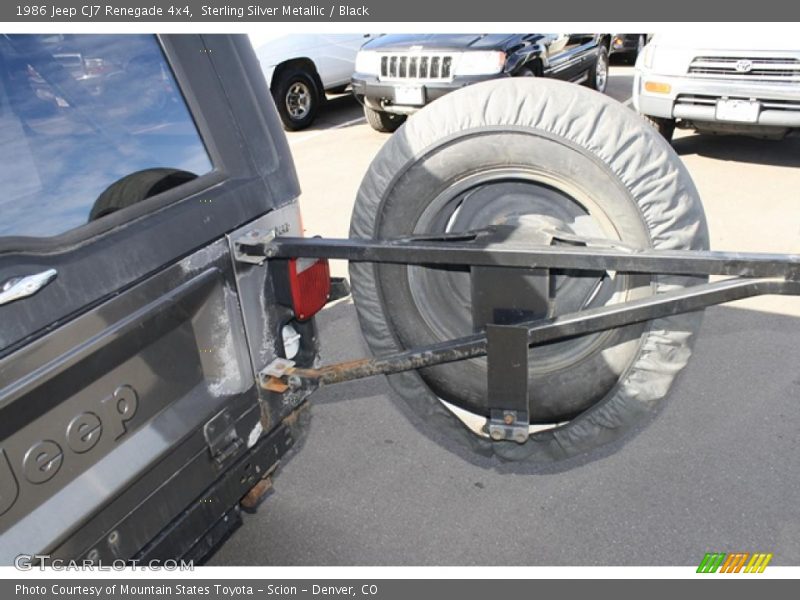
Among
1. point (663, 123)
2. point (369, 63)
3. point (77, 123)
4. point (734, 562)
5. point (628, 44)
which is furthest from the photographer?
point (628, 44)

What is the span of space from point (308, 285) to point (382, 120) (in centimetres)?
673

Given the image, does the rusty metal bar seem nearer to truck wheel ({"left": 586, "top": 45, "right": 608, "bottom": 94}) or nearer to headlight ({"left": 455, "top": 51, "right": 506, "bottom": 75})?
headlight ({"left": 455, "top": 51, "right": 506, "bottom": 75})

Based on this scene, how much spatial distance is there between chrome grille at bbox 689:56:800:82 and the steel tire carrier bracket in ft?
15.7

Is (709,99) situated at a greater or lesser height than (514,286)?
lesser

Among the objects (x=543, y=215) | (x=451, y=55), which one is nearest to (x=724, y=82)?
(x=451, y=55)

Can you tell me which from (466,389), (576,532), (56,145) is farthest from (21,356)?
(576,532)

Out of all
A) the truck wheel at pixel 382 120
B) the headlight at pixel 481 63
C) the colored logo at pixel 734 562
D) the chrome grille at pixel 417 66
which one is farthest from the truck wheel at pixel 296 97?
the colored logo at pixel 734 562

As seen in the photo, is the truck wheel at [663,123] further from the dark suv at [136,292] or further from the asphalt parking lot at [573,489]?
the dark suv at [136,292]

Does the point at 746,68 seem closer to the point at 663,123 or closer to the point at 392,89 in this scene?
the point at 663,123

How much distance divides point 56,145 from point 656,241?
5.63ft

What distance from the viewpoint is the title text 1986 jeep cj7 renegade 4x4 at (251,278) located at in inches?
64.9

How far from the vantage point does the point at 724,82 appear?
6.07 meters

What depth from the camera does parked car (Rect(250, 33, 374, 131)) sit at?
8.84 metres

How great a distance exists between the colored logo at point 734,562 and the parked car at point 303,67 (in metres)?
7.68
